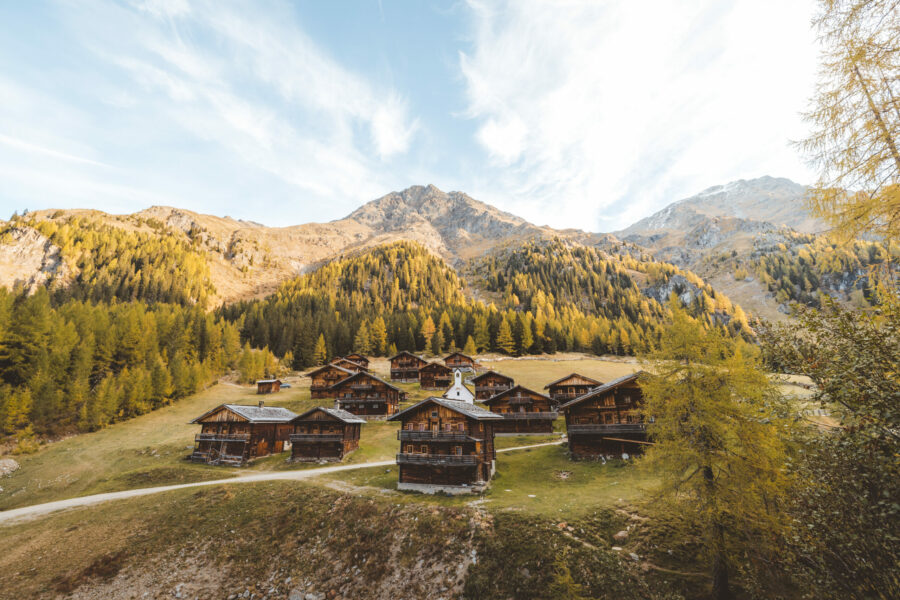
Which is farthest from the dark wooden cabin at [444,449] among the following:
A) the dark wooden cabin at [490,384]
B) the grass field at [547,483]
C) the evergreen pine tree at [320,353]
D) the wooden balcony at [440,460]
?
the evergreen pine tree at [320,353]

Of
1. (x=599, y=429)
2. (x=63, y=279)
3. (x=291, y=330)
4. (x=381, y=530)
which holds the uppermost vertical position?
(x=63, y=279)

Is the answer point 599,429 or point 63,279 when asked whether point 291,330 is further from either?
point 63,279

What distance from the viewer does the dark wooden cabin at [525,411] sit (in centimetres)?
5553

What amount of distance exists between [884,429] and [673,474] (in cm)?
1248

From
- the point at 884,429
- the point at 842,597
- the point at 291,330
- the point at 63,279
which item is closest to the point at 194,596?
the point at 842,597

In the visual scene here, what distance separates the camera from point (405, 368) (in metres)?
90.7

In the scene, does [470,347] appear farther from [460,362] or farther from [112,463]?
[112,463]

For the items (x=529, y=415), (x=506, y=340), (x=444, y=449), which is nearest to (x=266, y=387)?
(x=529, y=415)

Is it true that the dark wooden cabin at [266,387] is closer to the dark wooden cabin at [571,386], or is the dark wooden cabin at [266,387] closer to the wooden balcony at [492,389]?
the wooden balcony at [492,389]

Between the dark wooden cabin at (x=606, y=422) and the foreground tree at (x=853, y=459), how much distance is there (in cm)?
3274

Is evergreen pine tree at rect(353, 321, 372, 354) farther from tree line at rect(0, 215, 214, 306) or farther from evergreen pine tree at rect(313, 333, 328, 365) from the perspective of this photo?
tree line at rect(0, 215, 214, 306)

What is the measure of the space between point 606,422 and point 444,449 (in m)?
20.1

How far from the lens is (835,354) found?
924cm

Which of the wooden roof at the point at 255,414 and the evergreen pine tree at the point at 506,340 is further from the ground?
the evergreen pine tree at the point at 506,340
